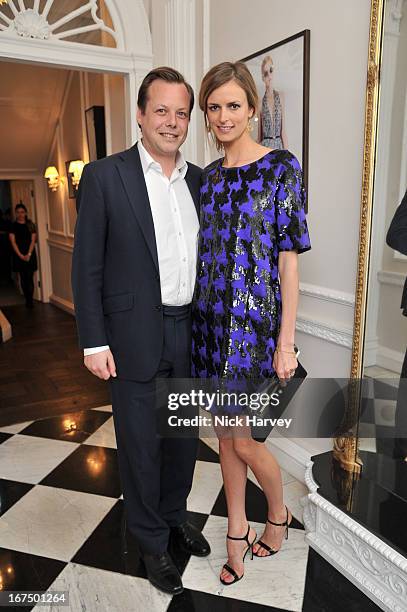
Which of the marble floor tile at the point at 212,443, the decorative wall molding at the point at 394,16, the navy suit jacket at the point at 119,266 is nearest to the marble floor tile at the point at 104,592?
the navy suit jacket at the point at 119,266

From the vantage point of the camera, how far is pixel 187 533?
2137 millimetres

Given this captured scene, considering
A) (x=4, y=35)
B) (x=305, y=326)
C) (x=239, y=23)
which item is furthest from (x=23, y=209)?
(x=305, y=326)

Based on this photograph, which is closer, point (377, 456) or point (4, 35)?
point (377, 456)

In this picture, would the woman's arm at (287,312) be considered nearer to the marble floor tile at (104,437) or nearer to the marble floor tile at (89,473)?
the marble floor tile at (89,473)

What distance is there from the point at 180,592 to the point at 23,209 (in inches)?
270

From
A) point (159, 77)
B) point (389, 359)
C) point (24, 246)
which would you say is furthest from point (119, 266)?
point (24, 246)

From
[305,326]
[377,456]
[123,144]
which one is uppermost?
[123,144]

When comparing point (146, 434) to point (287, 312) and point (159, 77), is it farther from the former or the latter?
point (159, 77)

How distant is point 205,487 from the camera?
2592 millimetres

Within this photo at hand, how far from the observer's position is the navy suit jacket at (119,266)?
1.72m

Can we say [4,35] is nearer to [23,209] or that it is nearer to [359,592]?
[359,592]

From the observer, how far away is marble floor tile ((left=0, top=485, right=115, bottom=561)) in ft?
7.00

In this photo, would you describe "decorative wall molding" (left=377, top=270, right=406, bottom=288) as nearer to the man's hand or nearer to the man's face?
the man's face

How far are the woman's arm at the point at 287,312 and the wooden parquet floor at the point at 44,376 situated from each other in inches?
89.1
